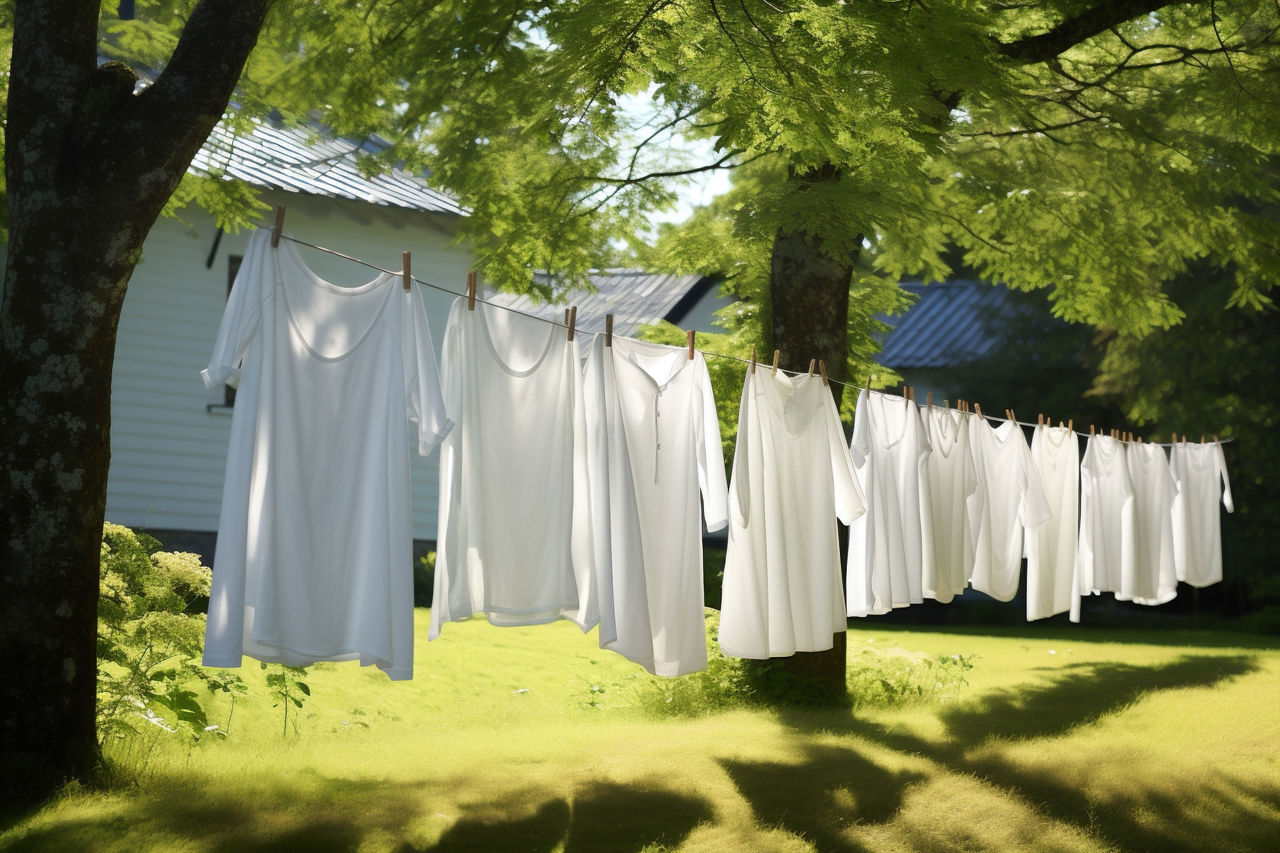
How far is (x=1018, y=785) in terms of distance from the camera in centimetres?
562

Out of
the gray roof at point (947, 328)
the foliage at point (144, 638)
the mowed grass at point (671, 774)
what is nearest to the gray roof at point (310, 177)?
the mowed grass at point (671, 774)

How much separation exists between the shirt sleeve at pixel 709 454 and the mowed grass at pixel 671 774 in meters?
1.29

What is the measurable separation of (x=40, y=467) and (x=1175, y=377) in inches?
578

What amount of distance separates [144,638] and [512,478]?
2019 millimetres

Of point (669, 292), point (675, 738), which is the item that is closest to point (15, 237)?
point (675, 738)

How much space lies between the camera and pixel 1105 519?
9336mm

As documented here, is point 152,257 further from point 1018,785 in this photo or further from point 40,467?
point 1018,785

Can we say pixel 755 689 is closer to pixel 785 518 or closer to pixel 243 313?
pixel 785 518

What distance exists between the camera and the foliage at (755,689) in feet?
25.0

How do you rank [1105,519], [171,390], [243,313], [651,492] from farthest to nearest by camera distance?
[171,390] < [1105,519] < [651,492] < [243,313]

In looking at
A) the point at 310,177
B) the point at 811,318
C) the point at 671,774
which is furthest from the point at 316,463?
the point at 310,177

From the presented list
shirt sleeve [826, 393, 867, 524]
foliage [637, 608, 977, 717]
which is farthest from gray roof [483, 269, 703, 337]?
shirt sleeve [826, 393, 867, 524]

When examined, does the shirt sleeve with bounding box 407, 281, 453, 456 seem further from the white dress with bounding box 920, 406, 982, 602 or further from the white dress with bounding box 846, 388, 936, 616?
the white dress with bounding box 920, 406, 982, 602

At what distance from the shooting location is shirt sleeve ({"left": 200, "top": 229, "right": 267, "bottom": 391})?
3.94 m
